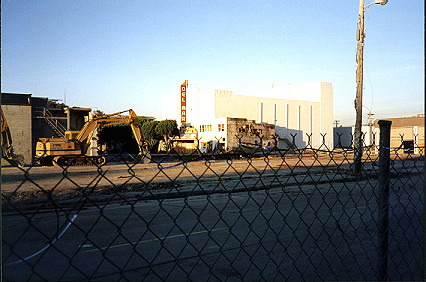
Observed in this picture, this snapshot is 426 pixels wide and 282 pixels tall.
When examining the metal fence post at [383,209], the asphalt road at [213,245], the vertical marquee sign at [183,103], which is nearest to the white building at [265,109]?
the vertical marquee sign at [183,103]

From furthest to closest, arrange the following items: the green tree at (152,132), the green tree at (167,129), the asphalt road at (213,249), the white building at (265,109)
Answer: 1. the white building at (265,109)
2. the green tree at (152,132)
3. the green tree at (167,129)
4. the asphalt road at (213,249)

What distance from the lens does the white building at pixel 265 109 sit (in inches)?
2643

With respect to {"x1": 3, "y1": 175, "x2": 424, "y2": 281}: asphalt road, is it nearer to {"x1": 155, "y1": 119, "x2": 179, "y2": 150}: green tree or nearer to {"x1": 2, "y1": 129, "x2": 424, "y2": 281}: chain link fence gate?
{"x1": 2, "y1": 129, "x2": 424, "y2": 281}: chain link fence gate

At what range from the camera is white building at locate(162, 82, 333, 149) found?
220 feet

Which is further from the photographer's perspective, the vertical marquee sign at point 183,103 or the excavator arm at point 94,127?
the vertical marquee sign at point 183,103

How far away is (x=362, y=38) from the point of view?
21406 millimetres

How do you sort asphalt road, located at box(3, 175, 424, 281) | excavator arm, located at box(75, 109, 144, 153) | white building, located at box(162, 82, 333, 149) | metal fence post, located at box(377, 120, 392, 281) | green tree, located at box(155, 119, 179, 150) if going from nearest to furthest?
1. metal fence post, located at box(377, 120, 392, 281)
2. asphalt road, located at box(3, 175, 424, 281)
3. excavator arm, located at box(75, 109, 144, 153)
4. green tree, located at box(155, 119, 179, 150)
5. white building, located at box(162, 82, 333, 149)

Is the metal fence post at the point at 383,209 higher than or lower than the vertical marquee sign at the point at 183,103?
lower

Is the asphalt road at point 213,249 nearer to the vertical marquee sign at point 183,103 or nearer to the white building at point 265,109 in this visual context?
the white building at point 265,109

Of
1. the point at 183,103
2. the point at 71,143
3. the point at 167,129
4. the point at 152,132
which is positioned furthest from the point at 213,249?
the point at 183,103

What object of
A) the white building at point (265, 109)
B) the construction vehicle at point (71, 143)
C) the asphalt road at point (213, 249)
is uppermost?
the white building at point (265, 109)

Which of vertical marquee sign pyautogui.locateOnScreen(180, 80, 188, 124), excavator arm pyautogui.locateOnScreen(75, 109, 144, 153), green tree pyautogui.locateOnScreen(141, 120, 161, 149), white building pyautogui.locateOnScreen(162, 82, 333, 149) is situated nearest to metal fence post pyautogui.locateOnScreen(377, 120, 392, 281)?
excavator arm pyautogui.locateOnScreen(75, 109, 144, 153)

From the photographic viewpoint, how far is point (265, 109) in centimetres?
7281

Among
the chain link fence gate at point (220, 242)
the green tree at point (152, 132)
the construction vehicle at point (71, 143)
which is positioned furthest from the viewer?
the green tree at point (152, 132)
